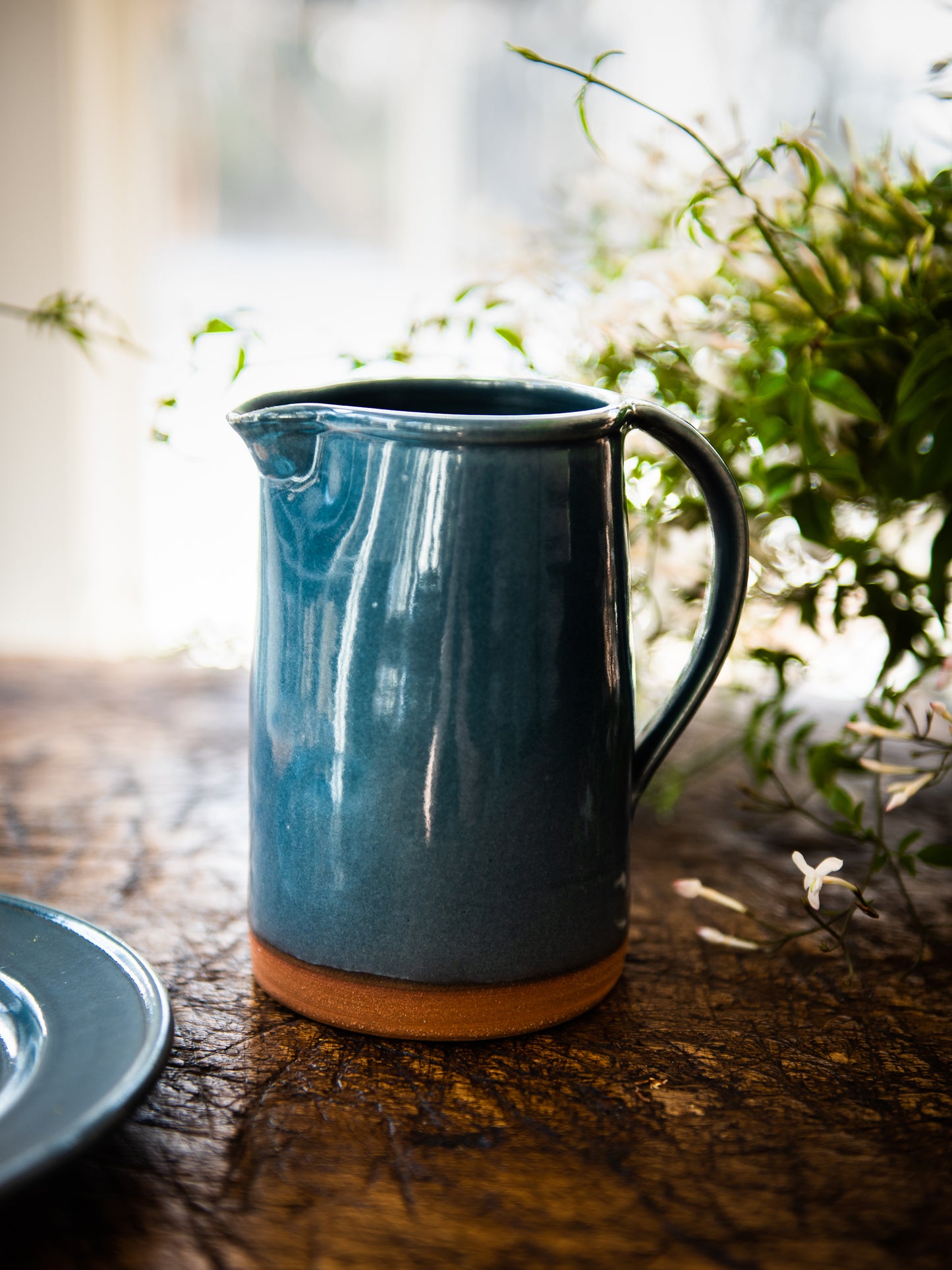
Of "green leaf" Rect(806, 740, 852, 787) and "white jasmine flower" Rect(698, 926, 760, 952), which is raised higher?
"green leaf" Rect(806, 740, 852, 787)

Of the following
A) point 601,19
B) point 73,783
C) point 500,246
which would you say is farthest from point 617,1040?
point 601,19

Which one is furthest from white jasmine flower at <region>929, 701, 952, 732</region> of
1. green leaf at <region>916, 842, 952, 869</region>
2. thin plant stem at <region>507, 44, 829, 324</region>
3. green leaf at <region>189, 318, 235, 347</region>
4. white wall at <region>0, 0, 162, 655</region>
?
white wall at <region>0, 0, 162, 655</region>

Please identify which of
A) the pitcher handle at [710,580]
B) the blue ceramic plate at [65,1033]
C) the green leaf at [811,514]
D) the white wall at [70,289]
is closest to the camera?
the blue ceramic plate at [65,1033]

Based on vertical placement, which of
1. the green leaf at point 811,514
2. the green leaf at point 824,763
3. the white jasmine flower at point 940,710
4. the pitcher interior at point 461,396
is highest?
the pitcher interior at point 461,396

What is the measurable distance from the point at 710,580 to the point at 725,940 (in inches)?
5.3

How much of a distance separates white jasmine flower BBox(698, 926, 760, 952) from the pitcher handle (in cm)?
6

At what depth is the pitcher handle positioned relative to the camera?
395 millimetres

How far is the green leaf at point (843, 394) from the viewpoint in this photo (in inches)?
18.0

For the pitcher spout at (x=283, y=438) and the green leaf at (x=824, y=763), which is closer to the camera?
the pitcher spout at (x=283, y=438)

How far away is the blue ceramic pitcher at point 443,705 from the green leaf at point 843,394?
88 mm

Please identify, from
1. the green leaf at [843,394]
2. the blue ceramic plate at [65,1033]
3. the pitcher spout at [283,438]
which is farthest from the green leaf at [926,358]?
the blue ceramic plate at [65,1033]

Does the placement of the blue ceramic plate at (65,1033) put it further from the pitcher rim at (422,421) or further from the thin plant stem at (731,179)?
the thin plant stem at (731,179)

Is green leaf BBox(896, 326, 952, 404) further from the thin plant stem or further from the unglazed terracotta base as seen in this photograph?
the unglazed terracotta base

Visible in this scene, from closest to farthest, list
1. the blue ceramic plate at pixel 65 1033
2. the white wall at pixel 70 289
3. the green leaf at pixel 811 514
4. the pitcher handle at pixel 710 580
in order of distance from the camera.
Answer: the blue ceramic plate at pixel 65 1033, the pitcher handle at pixel 710 580, the green leaf at pixel 811 514, the white wall at pixel 70 289
